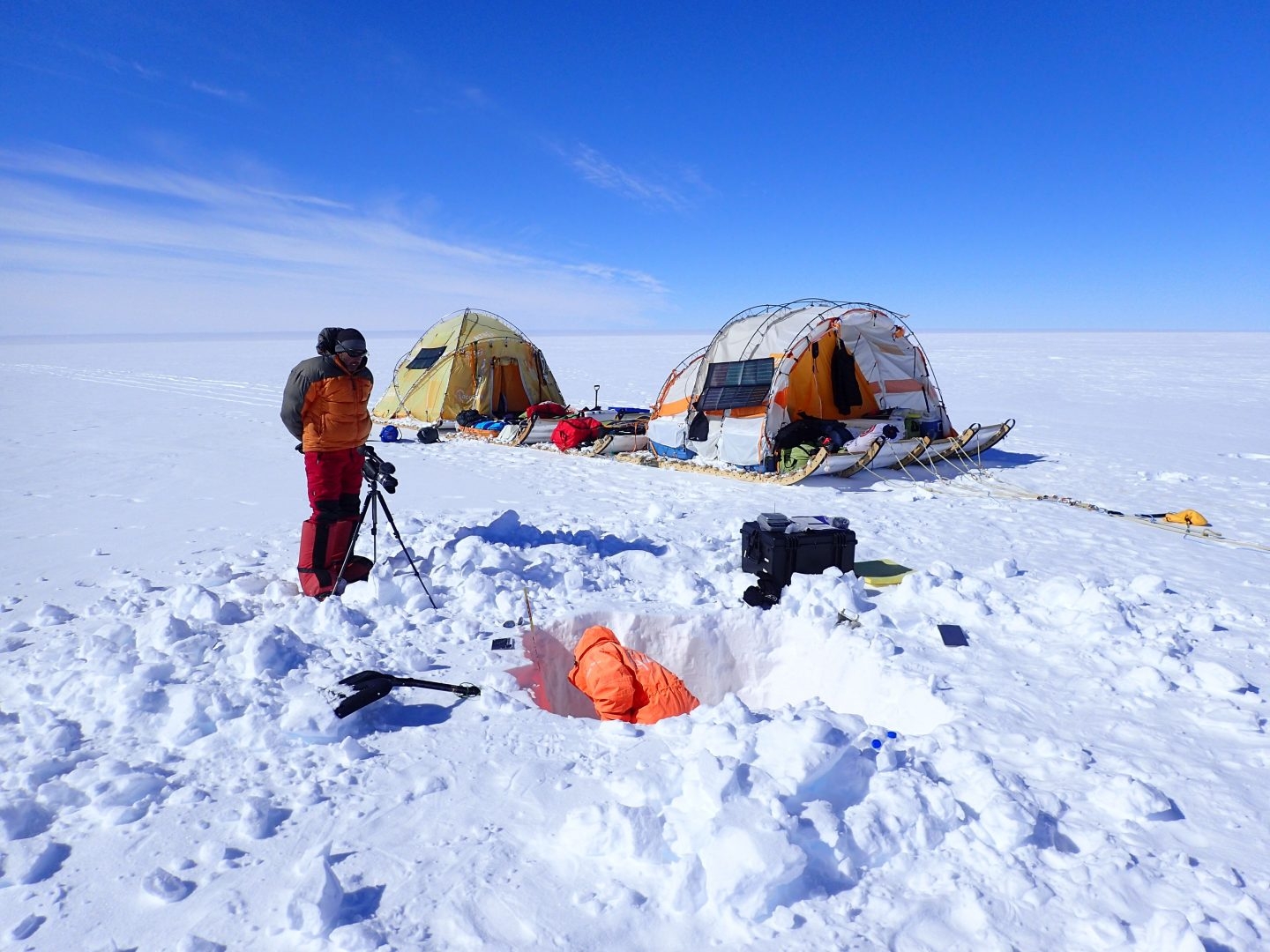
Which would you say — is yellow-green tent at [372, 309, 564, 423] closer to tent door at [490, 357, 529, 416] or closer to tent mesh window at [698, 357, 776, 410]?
tent door at [490, 357, 529, 416]

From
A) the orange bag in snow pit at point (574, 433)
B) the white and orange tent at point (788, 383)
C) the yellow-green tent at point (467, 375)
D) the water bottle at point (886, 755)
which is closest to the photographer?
the water bottle at point (886, 755)

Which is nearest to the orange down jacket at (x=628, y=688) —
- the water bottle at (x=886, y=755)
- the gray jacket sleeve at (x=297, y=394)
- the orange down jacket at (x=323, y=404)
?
the water bottle at (x=886, y=755)

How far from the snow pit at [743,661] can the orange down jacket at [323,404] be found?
198 centimetres

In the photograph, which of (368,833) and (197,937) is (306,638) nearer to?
(368,833)

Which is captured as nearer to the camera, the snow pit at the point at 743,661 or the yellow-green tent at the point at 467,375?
the snow pit at the point at 743,661

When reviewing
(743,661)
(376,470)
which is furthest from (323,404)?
(743,661)

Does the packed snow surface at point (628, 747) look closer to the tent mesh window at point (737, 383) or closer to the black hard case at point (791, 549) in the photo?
the black hard case at point (791, 549)

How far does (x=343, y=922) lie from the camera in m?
2.30

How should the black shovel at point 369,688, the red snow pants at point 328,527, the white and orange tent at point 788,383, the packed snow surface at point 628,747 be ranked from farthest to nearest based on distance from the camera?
the white and orange tent at point 788,383, the red snow pants at point 328,527, the black shovel at point 369,688, the packed snow surface at point 628,747

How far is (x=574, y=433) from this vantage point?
1186cm

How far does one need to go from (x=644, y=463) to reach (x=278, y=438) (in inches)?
276

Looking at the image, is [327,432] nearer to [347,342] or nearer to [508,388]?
[347,342]

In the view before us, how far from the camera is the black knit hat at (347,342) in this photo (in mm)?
4969

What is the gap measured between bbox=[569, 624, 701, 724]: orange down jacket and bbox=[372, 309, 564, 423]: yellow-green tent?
35.3 feet
